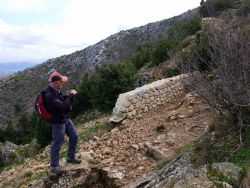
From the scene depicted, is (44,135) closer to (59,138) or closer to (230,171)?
(59,138)

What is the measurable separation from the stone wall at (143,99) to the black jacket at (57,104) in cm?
365

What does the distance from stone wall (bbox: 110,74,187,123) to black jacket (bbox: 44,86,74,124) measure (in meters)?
3.65

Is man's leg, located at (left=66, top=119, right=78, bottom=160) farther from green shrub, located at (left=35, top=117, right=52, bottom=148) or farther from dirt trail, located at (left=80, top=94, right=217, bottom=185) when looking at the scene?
green shrub, located at (left=35, top=117, right=52, bottom=148)

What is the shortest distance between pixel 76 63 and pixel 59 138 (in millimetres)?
50876

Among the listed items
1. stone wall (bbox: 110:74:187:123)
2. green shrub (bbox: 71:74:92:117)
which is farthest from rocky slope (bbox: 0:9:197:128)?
stone wall (bbox: 110:74:187:123)

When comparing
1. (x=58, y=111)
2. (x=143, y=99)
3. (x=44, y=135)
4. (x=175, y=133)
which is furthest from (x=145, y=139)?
(x=44, y=135)

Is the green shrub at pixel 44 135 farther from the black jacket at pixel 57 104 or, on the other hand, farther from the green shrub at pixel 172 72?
the black jacket at pixel 57 104

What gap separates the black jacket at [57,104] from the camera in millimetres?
6164

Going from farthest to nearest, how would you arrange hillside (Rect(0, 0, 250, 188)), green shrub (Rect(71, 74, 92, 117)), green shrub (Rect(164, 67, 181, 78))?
1. green shrub (Rect(71, 74, 92, 117))
2. green shrub (Rect(164, 67, 181, 78))
3. hillside (Rect(0, 0, 250, 188))

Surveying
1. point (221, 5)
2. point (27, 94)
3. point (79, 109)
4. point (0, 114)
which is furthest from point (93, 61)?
point (79, 109)

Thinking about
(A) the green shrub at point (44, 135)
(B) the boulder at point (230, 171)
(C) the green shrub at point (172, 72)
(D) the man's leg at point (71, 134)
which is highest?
(D) the man's leg at point (71, 134)

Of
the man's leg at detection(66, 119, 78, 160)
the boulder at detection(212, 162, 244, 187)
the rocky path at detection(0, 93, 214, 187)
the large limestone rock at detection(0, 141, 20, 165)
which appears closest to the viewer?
the boulder at detection(212, 162, 244, 187)

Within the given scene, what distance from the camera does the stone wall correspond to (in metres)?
10.0

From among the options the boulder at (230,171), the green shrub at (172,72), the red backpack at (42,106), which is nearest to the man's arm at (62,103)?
the red backpack at (42,106)
